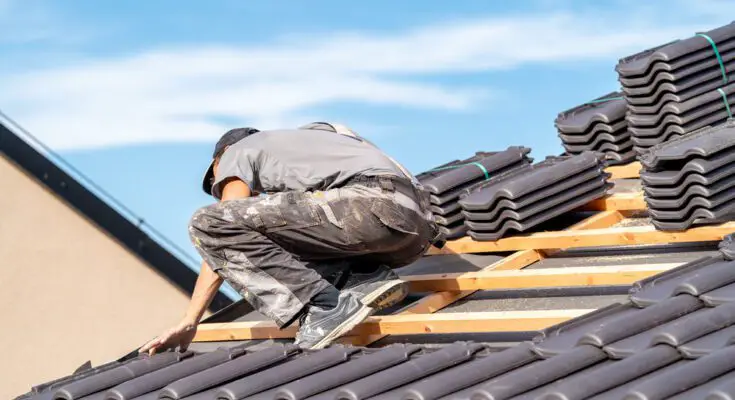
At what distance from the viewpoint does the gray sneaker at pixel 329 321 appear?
5.81 m

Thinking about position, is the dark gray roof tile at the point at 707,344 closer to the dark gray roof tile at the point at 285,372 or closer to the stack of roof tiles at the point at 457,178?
the dark gray roof tile at the point at 285,372

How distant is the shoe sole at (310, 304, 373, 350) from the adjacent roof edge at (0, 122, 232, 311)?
18.6 ft

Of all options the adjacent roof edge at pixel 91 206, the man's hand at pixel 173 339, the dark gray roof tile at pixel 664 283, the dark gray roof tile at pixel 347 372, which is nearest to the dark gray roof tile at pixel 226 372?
the dark gray roof tile at pixel 347 372

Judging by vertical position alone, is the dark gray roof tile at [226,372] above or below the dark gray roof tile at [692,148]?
below

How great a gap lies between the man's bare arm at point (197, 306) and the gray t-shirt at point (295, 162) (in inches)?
2.3

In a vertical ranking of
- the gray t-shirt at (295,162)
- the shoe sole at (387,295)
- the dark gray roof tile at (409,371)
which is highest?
the gray t-shirt at (295,162)

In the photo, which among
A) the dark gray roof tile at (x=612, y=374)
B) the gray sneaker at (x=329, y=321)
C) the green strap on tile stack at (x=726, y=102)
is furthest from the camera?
the green strap on tile stack at (x=726, y=102)

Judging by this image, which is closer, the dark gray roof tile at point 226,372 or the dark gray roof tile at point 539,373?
the dark gray roof tile at point 539,373

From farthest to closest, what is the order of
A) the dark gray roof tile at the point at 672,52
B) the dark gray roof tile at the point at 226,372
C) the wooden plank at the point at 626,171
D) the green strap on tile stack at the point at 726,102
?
the wooden plank at the point at 626,171, the green strap on tile stack at the point at 726,102, the dark gray roof tile at the point at 672,52, the dark gray roof tile at the point at 226,372

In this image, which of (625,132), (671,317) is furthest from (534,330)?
(625,132)

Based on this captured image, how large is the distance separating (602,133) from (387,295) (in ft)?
11.9

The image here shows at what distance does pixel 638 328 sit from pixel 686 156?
103 inches

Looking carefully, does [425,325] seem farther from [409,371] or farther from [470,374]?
[470,374]

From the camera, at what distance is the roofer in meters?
5.98
